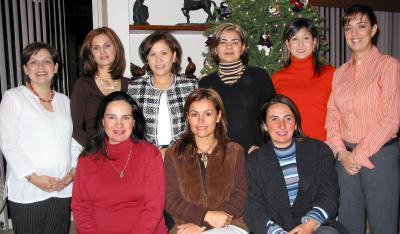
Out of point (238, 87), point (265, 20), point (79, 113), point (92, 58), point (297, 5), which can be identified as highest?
point (297, 5)

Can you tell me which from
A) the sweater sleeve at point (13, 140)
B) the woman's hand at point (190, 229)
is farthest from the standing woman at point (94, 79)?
the woman's hand at point (190, 229)

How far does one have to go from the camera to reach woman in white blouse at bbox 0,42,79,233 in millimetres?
2469

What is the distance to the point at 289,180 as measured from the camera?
8.04ft

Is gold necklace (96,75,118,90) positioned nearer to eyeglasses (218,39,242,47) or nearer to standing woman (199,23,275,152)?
standing woman (199,23,275,152)

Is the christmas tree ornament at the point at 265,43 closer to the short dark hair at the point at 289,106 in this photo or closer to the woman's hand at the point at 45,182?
the short dark hair at the point at 289,106

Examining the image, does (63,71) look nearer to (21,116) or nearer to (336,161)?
(21,116)

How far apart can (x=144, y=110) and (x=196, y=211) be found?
2.44ft

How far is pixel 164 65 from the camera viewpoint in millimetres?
2707

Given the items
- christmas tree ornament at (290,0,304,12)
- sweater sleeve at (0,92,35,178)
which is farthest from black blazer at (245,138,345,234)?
christmas tree ornament at (290,0,304,12)

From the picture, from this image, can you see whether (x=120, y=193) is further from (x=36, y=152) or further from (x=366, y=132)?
(x=366, y=132)

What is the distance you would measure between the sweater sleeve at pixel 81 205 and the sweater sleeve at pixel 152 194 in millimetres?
297

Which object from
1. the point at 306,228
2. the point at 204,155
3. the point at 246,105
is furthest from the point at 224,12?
the point at 306,228

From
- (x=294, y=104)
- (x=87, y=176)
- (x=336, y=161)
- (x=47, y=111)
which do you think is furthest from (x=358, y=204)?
(x=47, y=111)

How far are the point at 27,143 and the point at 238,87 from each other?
1.36 metres
